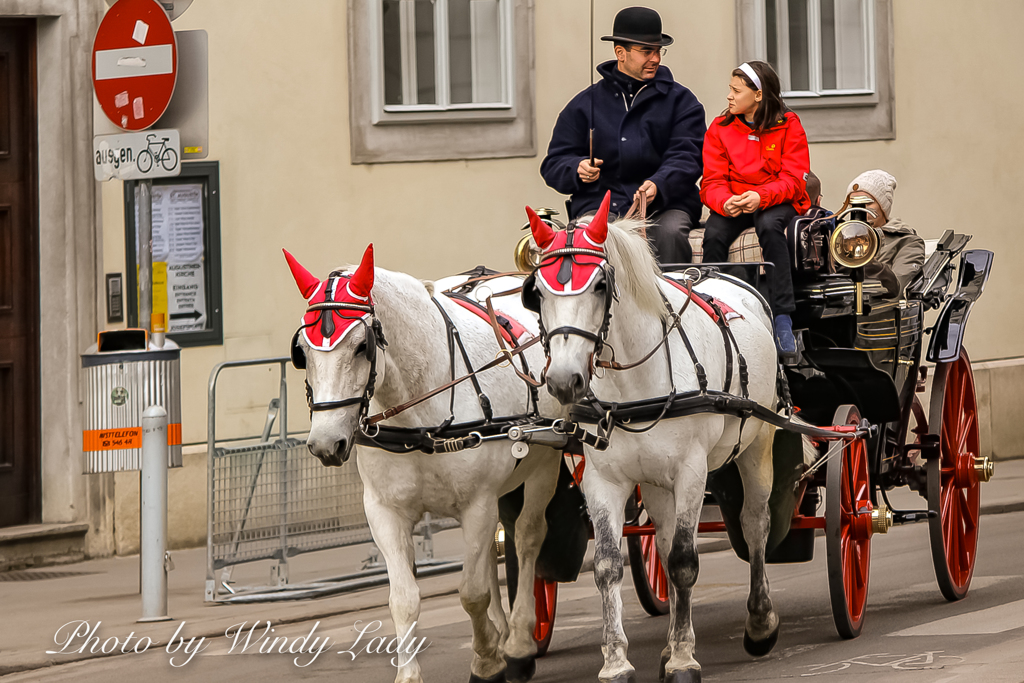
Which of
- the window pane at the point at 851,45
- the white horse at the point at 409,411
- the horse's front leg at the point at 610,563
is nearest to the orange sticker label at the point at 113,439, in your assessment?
the white horse at the point at 409,411

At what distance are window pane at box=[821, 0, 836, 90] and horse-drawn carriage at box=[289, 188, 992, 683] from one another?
6.18 m

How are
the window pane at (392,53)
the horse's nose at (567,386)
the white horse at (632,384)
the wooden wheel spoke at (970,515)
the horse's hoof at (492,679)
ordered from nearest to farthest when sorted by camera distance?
1. the horse's nose at (567,386)
2. the white horse at (632,384)
3. the horse's hoof at (492,679)
4. the wooden wheel spoke at (970,515)
5. the window pane at (392,53)

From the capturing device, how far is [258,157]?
11031mm

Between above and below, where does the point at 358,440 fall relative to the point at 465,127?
below

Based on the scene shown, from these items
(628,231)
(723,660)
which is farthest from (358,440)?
(723,660)

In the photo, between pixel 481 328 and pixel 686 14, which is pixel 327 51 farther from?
pixel 481 328

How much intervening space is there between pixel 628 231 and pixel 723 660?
215 centimetres

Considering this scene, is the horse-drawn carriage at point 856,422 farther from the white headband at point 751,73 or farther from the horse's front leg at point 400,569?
the horse's front leg at point 400,569

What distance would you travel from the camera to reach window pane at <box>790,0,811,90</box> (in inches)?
540

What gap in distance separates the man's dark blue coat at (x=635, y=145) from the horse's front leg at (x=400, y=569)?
2.51m

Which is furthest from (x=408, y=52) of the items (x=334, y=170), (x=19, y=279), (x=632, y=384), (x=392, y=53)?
(x=632, y=384)

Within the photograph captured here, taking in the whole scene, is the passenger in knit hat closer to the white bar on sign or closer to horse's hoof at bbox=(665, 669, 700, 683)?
horse's hoof at bbox=(665, 669, 700, 683)

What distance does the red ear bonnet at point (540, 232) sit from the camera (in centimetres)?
581

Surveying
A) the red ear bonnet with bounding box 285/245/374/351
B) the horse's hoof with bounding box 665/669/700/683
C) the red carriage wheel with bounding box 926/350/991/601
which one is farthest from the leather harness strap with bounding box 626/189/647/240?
the horse's hoof with bounding box 665/669/700/683
